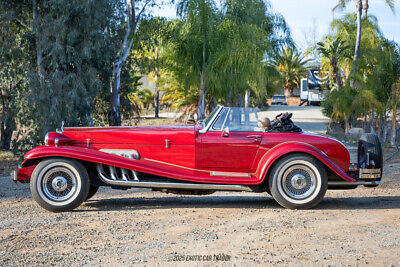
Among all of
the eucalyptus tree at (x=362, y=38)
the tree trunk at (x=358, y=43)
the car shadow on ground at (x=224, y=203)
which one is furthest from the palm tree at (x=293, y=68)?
the car shadow on ground at (x=224, y=203)

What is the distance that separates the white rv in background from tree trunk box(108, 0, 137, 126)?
26057 millimetres

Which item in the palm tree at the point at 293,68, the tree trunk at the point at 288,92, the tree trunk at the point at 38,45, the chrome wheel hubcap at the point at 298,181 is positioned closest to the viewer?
the chrome wheel hubcap at the point at 298,181

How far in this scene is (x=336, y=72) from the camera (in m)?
23.1

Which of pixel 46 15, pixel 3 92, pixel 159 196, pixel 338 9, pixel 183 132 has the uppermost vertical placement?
pixel 338 9

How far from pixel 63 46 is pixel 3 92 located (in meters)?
4.70

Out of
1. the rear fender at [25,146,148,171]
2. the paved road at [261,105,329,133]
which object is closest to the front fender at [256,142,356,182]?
the rear fender at [25,146,148,171]

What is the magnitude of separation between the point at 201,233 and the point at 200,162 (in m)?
1.61

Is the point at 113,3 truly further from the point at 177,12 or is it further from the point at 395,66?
the point at 395,66

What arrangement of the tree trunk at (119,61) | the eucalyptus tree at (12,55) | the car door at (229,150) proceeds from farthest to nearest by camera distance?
1. the tree trunk at (119,61)
2. the eucalyptus tree at (12,55)
3. the car door at (229,150)

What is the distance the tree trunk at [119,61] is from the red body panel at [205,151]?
12.4 m

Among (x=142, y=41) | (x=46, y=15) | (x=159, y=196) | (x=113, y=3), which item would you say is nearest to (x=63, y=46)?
(x=46, y=15)

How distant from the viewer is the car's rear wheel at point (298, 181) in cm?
648

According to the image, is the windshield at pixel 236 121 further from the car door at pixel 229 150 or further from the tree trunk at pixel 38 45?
the tree trunk at pixel 38 45

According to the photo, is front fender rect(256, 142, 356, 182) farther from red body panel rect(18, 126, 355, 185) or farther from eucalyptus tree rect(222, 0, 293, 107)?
eucalyptus tree rect(222, 0, 293, 107)
